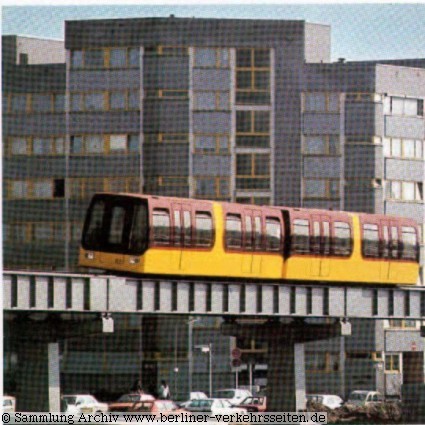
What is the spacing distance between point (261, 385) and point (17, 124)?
49.1 ft

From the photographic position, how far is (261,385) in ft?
235

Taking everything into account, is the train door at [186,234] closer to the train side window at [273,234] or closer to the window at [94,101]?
the train side window at [273,234]

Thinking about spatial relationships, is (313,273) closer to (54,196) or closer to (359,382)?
(359,382)

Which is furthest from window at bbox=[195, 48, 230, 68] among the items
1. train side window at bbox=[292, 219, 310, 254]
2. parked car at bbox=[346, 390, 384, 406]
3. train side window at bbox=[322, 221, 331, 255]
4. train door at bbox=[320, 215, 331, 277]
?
train side window at bbox=[292, 219, 310, 254]

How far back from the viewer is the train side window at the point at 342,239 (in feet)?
172

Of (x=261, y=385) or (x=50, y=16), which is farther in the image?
(x=261, y=385)

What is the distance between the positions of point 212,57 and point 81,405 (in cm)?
2446

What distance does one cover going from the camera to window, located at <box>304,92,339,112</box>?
7394cm

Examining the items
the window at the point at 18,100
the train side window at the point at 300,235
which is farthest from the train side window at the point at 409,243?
the window at the point at 18,100

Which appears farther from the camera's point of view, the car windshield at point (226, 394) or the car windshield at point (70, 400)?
the car windshield at point (226, 394)

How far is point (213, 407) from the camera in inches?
2088

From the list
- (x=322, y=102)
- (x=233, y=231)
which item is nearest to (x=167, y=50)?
(x=322, y=102)

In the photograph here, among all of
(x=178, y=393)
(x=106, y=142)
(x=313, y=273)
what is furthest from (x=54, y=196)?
(x=313, y=273)

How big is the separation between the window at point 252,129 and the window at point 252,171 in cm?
53
